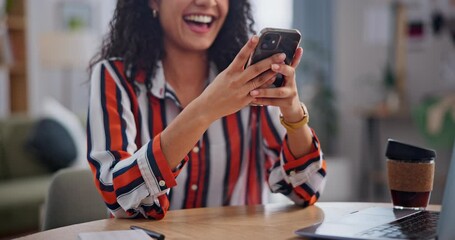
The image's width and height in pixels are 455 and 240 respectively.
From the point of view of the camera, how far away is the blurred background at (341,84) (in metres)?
4.13

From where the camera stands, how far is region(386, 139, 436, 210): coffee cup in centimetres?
129

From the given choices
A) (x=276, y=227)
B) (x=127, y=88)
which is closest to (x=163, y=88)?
(x=127, y=88)

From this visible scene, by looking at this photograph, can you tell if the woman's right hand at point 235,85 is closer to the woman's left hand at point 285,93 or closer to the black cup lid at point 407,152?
the woman's left hand at point 285,93

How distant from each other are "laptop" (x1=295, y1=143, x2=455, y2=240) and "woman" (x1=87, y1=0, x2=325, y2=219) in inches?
9.1

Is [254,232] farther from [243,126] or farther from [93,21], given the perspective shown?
[93,21]

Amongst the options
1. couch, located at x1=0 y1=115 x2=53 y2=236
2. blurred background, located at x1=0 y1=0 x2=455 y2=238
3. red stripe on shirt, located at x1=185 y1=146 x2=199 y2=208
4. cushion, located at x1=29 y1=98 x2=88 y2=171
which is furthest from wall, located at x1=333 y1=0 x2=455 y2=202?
red stripe on shirt, located at x1=185 y1=146 x2=199 y2=208

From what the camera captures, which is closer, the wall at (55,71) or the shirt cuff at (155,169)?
the shirt cuff at (155,169)

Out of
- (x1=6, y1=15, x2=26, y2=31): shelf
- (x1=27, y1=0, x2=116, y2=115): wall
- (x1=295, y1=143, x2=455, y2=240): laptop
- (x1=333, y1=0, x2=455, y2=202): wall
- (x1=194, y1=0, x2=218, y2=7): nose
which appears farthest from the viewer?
(x1=27, y1=0, x2=116, y2=115): wall

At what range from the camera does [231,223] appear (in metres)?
1.23

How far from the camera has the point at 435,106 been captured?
164 inches

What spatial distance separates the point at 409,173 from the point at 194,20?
52 cm

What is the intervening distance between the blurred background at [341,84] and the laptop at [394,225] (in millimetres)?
2936

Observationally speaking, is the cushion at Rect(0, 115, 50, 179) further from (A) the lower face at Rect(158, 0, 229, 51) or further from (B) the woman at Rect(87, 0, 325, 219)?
(A) the lower face at Rect(158, 0, 229, 51)

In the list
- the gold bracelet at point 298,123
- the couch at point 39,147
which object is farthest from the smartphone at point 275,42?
the couch at point 39,147
